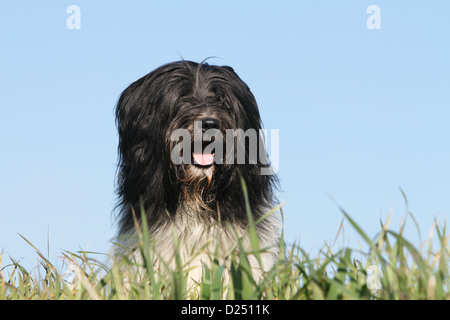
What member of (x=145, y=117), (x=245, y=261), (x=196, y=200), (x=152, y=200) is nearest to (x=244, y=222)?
(x=196, y=200)

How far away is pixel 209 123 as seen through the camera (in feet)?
15.3

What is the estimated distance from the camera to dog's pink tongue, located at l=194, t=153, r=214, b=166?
4.81 metres

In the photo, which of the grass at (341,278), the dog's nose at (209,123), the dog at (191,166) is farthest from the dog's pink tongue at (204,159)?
the grass at (341,278)

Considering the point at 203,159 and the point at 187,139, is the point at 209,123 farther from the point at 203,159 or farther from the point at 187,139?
the point at 203,159

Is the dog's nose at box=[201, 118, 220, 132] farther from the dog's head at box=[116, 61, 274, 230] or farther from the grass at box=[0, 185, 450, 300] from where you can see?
the grass at box=[0, 185, 450, 300]

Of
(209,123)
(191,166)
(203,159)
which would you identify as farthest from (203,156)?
(209,123)

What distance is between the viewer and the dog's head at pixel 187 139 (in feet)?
15.7

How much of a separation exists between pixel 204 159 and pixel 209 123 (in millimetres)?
331

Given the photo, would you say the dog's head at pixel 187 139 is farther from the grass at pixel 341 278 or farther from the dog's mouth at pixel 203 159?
the grass at pixel 341 278

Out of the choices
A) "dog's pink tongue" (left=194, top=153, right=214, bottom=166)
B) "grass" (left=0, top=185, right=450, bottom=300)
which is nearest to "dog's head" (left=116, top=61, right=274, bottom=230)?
"dog's pink tongue" (left=194, top=153, right=214, bottom=166)

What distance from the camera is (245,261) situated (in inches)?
96.5

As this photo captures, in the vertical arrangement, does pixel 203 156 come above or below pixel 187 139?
below
